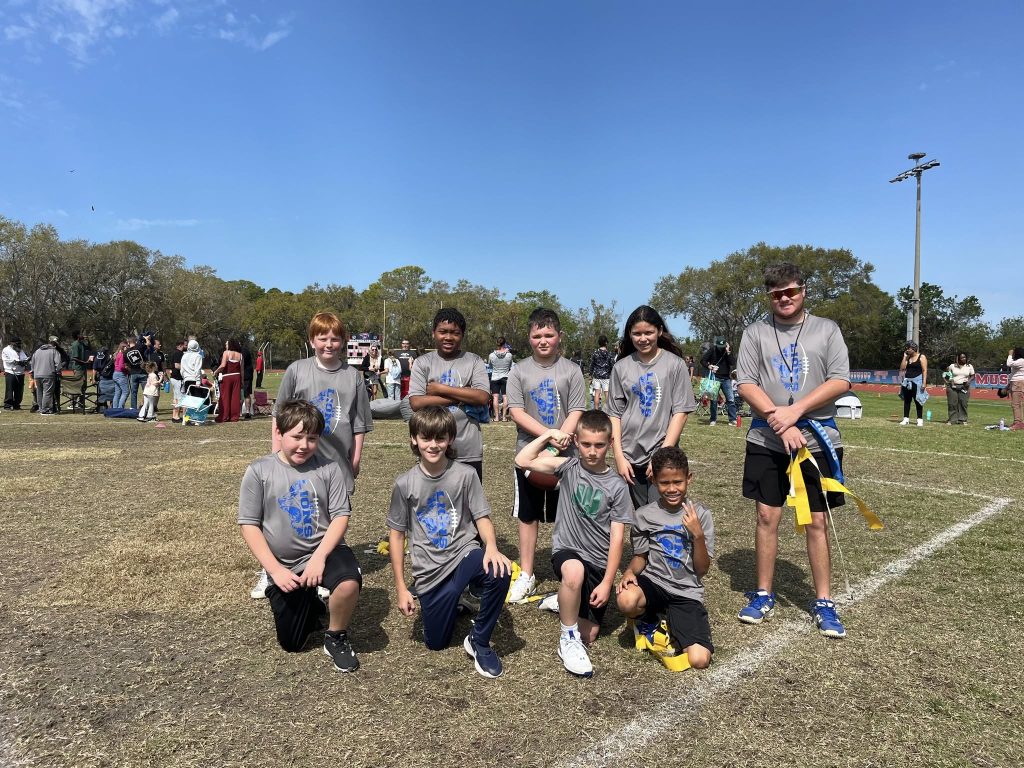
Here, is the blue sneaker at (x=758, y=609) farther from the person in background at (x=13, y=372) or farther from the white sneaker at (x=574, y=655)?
the person in background at (x=13, y=372)

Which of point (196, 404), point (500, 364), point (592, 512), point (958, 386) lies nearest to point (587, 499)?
point (592, 512)

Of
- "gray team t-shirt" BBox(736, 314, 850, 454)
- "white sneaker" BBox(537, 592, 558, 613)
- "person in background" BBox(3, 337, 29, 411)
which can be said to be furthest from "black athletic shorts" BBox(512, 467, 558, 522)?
"person in background" BBox(3, 337, 29, 411)

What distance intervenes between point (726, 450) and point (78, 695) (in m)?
9.59

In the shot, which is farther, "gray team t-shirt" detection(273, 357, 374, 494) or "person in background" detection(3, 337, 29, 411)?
"person in background" detection(3, 337, 29, 411)

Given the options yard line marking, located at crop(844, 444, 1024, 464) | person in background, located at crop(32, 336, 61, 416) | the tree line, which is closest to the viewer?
yard line marking, located at crop(844, 444, 1024, 464)

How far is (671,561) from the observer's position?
3.38 meters

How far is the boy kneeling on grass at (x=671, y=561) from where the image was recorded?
326 centimetres

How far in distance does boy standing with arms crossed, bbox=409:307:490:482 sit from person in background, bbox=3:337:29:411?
56.9 ft

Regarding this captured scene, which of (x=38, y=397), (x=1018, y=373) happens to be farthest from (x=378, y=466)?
(x=1018, y=373)

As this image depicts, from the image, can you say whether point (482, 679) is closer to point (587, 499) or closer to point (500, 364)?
point (587, 499)

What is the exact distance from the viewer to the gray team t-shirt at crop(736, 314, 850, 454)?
3596mm

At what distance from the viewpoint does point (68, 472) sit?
26.3 ft

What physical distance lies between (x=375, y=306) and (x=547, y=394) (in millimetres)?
67791

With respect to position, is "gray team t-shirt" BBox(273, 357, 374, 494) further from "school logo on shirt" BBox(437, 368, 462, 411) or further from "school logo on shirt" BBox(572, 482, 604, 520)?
"school logo on shirt" BBox(572, 482, 604, 520)
